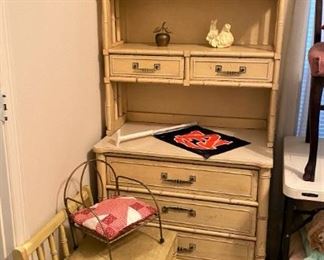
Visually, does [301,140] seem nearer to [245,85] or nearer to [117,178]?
[245,85]

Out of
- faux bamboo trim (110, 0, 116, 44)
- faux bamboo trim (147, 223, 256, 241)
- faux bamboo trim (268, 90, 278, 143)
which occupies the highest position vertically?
faux bamboo trim (110, 0, 116, 44)

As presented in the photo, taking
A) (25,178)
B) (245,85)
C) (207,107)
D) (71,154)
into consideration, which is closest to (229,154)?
(245,85)

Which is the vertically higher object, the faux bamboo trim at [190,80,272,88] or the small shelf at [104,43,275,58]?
the small shelf at [104,43,275,58]

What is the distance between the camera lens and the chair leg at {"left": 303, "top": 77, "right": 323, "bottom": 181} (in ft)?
5.19

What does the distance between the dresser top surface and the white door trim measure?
0.51 m

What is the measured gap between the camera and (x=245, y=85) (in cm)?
184

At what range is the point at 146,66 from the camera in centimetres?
192

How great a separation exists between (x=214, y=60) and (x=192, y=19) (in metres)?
0.35

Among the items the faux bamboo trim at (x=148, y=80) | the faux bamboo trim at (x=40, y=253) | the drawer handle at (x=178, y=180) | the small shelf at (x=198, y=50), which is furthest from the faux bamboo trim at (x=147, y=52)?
the faux bamboo trim at (x=40, y=253)

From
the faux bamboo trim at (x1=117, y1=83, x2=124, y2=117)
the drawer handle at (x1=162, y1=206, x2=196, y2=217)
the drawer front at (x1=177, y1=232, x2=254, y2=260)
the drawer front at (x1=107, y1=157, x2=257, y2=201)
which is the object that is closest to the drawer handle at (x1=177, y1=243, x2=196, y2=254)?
the drawer front at (x1=177, y1=232, x2=254, y2=260)

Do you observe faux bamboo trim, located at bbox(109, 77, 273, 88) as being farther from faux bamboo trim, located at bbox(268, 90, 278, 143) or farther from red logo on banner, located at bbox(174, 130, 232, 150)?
red logo on banner, located at bbox(174, 130, 232, 150)

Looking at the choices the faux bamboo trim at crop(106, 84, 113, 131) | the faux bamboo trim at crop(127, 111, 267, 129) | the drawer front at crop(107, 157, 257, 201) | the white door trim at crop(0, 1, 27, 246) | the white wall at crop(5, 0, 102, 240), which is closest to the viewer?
the white door trim at crop(0, 1, 27, 246)

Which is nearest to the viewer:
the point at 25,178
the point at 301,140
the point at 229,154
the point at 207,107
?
the point at 25,178

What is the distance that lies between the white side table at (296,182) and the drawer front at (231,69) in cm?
35
